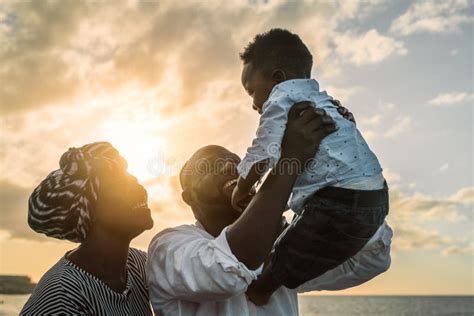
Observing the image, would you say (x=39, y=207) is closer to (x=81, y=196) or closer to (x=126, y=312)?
(x=81, y=196)

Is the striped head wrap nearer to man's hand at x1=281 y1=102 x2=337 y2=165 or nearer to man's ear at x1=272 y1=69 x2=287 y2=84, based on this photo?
man's hand at x1=281 y1=102 x2=337 y2=165

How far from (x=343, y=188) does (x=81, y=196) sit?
1778 millimetres

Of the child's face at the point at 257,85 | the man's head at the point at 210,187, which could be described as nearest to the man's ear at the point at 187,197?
the man's head at the point at 210,187

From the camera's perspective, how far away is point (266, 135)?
3439 mm

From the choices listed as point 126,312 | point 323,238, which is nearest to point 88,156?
point 126,312

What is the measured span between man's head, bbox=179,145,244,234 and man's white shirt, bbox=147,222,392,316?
0.40 ft

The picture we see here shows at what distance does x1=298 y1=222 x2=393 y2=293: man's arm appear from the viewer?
4109mm

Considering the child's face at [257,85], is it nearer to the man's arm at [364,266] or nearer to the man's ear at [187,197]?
the man's ear at [187,197]

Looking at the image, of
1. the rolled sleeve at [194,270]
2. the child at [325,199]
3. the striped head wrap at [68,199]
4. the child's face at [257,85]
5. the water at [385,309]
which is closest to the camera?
the rolled sleeve at [194,270]

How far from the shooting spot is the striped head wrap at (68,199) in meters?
3.48

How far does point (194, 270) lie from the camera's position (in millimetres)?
3100

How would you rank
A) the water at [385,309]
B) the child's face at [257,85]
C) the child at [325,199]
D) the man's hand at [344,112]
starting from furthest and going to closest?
the water at [385,309] < the child's face at [257,85] < the man's hand at [344,112] < the child at [325,199]

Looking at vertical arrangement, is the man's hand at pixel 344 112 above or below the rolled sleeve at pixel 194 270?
above

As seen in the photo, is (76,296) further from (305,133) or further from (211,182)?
(305,133)
